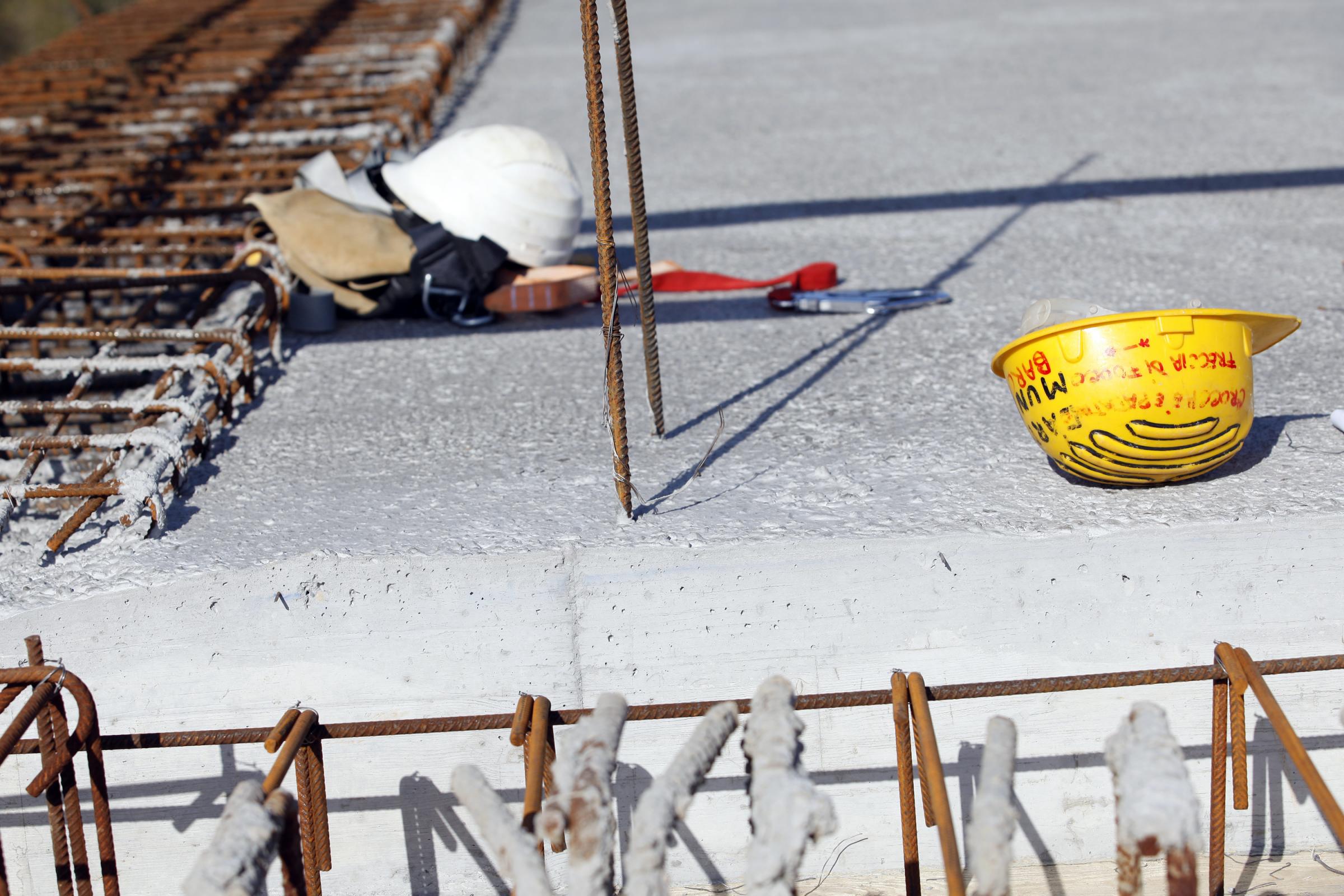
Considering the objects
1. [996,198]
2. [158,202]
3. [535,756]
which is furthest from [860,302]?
[158,202]

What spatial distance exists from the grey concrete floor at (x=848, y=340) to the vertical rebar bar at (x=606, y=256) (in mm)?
173

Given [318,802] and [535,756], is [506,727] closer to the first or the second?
[535,756]

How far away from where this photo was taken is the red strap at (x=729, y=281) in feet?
14.5

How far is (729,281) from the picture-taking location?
452cm

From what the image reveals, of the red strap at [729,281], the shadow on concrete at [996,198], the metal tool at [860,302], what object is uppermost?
the shadow on concrete at [996,198]

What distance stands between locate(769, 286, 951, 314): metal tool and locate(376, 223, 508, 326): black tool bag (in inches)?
42.2

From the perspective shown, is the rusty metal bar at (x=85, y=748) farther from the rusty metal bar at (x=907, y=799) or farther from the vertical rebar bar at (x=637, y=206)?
the rusty metal bar at (x=907, y=799)

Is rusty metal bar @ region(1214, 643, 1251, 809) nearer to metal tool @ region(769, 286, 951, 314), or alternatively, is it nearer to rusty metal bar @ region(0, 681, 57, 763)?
metal tool @ region(769, 286, 951, 314)

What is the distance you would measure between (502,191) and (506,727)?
248 centimetres

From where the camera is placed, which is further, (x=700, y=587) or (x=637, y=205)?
(x=637, y=205)

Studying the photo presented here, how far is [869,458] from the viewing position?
3.13 metres

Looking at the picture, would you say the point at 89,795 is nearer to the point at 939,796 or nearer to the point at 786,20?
the point at 939,796

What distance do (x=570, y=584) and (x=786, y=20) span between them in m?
8.29

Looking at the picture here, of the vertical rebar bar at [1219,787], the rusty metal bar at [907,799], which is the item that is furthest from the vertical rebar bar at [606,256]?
the vertical rebar bar at [1219,787]
